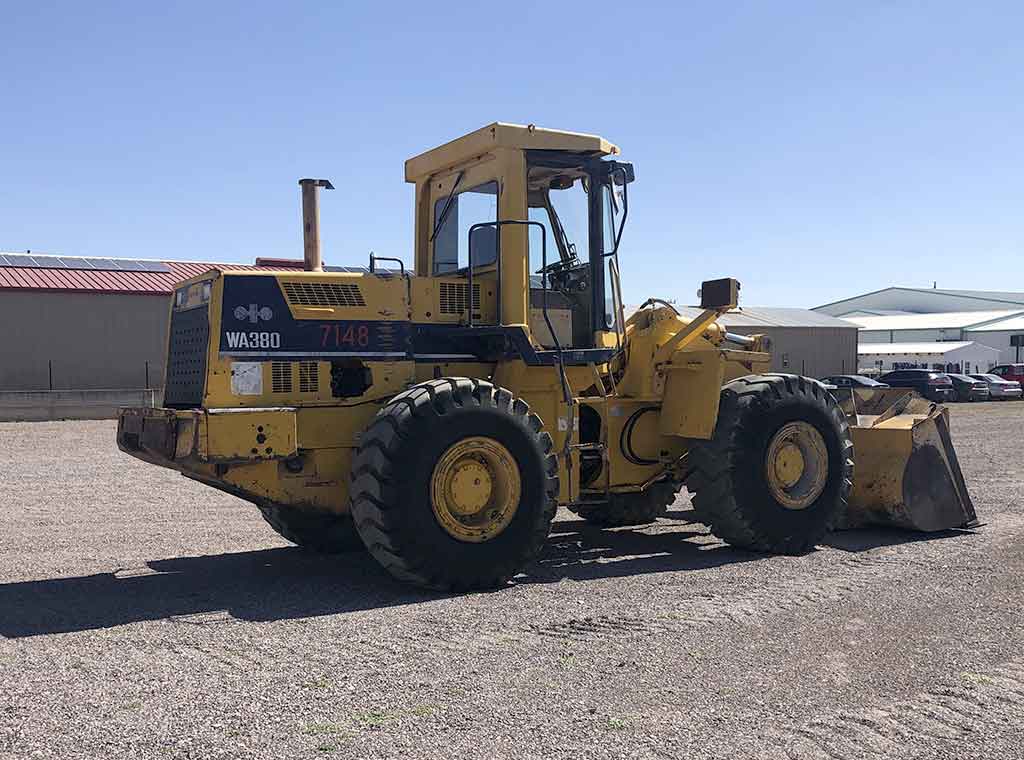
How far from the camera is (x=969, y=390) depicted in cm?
4231

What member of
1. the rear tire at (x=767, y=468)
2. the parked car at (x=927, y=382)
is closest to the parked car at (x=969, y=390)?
the parked car at (x=927, y=382)

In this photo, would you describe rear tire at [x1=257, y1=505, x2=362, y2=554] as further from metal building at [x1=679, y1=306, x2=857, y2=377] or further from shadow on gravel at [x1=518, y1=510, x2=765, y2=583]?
metal building at [x1=679, y1=306, x2=857, y2=377]

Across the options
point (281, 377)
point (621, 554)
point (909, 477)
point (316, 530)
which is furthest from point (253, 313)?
point (909, 477)

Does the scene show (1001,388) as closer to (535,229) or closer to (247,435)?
(535,229)

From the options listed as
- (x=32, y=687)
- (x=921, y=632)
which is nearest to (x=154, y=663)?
(x=32, y=687)

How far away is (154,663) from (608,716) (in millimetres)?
2558

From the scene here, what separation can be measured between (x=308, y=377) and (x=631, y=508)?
13.5ft

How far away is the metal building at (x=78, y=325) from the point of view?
1207 inches

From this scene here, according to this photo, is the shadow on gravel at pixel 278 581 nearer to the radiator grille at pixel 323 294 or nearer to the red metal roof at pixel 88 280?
the radiator grille at pixel 323 294

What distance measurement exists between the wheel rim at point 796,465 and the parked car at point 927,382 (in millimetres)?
32138

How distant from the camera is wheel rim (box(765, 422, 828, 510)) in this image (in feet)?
30.9

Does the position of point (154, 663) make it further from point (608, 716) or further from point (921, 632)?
point (921, 632)

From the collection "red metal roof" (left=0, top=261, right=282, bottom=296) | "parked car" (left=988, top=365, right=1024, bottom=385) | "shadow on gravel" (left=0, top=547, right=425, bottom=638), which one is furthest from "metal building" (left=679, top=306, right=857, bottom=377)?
"shadow on gravel" (left=0, top=547, right=425, bottom=638)

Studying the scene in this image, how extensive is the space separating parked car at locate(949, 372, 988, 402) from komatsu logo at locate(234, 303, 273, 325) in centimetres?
→ 3902
